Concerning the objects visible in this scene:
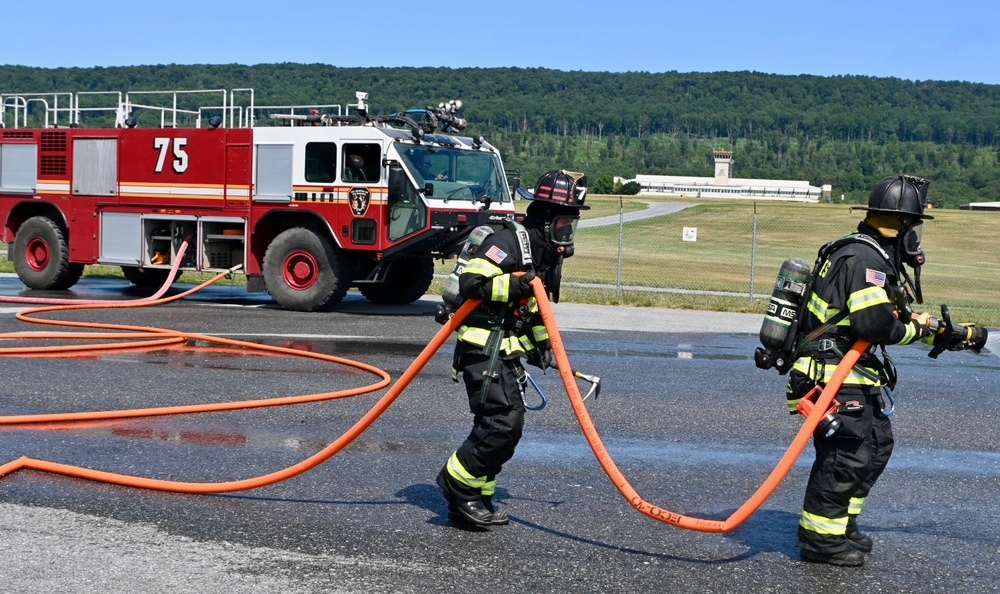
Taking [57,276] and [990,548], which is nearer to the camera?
[990,548]

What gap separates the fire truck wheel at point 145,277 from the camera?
18094 millimetres

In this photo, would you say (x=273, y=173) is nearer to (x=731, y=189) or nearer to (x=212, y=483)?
(x=212, y=483)

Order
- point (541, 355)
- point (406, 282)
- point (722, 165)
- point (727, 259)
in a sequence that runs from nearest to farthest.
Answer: point (541, 355) → point (406, 282) → point (727, 259) → point (722, 165)

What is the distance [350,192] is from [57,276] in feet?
18.2

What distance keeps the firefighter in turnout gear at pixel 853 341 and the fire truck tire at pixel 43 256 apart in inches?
569

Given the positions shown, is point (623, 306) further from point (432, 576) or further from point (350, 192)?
point (432, 576)

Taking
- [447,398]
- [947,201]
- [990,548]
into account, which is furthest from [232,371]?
[947,201]

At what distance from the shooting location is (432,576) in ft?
15.3

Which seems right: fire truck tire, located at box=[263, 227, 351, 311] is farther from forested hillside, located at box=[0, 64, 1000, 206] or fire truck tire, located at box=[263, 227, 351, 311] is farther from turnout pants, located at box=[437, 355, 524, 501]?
forested hillside, located at box=[0, 64, 1000, 206]

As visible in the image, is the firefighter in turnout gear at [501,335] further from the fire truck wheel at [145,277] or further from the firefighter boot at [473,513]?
the fire truck wheel at [145,277]

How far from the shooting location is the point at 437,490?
19.9ft

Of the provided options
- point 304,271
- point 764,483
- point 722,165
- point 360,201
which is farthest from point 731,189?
point 764,483

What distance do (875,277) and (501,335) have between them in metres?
1.71

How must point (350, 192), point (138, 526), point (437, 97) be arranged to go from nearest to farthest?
point (138, 526)
point (350, 192)
point (437, 97)
